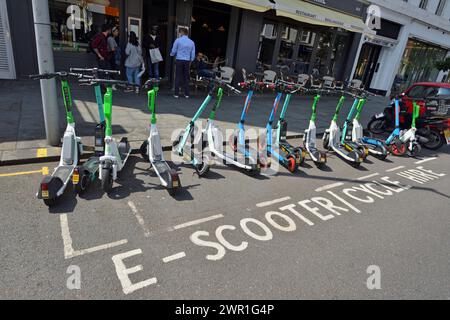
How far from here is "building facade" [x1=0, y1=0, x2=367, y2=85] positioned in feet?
26.9

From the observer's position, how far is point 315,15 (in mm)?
11422

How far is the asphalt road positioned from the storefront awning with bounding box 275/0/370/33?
857 cm

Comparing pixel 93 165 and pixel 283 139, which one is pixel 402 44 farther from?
pixel 93 165

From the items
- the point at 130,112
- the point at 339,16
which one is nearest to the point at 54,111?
the point at 130,112

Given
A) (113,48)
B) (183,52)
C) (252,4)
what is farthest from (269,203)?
(252,4)

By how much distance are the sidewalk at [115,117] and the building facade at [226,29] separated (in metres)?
1.42

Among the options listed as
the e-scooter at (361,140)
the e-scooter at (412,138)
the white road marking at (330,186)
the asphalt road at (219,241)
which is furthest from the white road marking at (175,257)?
the e-scooter at (412,138)

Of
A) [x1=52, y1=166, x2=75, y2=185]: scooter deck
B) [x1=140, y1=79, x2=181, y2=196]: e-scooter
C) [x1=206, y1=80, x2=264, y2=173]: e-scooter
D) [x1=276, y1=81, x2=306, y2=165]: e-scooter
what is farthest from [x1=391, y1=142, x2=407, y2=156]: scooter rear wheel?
[x1=52, y1=166, x2=75, y2=185]: scooter deck

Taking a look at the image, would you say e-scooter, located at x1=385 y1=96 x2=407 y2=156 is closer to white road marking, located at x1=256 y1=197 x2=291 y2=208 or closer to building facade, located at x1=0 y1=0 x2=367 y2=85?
white road marking, located at x1=256 y1=197 x2=291 y2=208

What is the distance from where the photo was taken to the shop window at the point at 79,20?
8281 millimetres

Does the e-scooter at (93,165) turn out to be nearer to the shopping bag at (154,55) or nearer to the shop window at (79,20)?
the shopping bag at (154,55)

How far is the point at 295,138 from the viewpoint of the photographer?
23.5 feet

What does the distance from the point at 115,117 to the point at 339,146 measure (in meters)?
5.11
